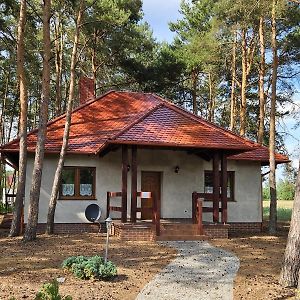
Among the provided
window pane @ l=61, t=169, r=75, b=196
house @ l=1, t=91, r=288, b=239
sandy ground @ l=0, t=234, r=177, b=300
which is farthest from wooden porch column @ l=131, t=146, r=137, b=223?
window pane @ l=61, t=169, r=75, b=196

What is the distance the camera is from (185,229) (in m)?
12.8

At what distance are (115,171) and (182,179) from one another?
8.28 feet

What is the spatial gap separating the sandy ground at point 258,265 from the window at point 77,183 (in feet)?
15.7

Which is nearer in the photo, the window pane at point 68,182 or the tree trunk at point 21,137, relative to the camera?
the tree trunk at point 21,137

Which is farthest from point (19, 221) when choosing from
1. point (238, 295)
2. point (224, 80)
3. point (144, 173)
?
point (224, 80)

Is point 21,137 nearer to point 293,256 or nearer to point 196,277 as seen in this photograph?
point 196,277

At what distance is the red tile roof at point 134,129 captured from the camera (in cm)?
1322

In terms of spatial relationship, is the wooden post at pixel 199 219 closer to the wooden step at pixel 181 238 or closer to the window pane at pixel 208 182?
the wooden step at pixel 181 238

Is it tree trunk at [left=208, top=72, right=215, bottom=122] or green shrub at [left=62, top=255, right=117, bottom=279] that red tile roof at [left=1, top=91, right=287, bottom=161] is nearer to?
green shrub at [left=62, top=255, right=117, bottom=279]

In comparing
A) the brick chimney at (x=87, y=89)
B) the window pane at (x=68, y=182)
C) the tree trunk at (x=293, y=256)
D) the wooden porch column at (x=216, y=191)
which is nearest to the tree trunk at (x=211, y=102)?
the brick chimney at (x=87, y=89)

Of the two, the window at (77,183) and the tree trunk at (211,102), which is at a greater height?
the tree trunk at (211,102)

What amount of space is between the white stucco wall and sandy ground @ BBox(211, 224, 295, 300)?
94.0 inches

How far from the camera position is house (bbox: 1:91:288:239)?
13.0 meters

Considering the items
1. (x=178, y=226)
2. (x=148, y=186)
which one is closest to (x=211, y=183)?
(x=148, y=186)
